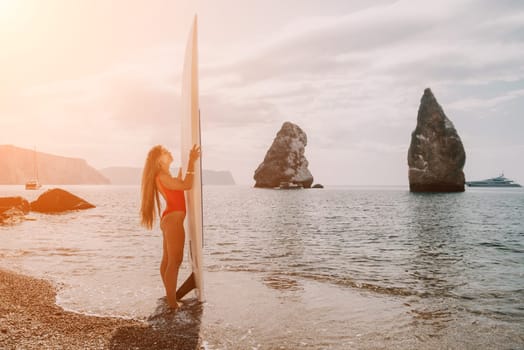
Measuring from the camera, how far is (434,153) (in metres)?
89.2

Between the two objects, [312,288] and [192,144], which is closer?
[192,144]

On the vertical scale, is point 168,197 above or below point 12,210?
above

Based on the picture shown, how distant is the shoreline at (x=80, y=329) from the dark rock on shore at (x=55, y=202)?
32092mm

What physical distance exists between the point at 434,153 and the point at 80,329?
9263cm

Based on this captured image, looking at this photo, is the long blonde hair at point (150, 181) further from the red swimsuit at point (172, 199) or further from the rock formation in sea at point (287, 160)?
the rock formation in sea at point (287, 160)

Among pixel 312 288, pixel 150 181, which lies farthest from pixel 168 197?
pixel 312 288

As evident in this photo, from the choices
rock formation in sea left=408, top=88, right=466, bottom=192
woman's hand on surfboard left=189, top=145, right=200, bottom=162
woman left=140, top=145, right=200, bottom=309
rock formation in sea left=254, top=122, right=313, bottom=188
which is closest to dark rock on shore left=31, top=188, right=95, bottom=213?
woman left=140, top=145, right=200, bottom=309

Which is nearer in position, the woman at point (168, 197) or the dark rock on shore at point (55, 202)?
the woman at point (168, 197)

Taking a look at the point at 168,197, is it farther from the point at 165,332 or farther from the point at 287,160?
the point at 287,160

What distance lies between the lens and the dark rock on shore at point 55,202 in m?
36.2

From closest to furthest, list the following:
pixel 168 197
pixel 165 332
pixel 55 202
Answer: pixel 165 332 < pixel 168 197 < pixel 55 202

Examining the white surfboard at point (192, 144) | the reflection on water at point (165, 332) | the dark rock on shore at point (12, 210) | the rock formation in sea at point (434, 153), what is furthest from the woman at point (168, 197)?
the rock formation in sea at point (434, 153)

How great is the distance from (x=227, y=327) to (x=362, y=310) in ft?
8.55

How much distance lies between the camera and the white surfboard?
22.3ft
